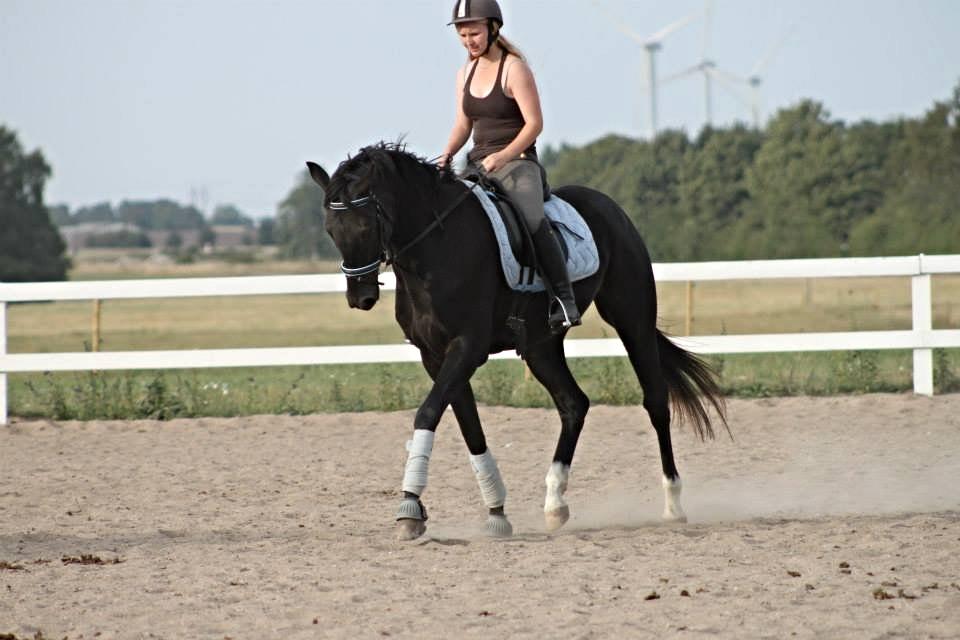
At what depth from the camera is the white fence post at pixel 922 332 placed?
1233 centimetres

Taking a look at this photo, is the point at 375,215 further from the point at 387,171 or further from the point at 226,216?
the point at 226,216

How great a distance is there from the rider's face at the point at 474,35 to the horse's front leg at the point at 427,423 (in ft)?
5.35

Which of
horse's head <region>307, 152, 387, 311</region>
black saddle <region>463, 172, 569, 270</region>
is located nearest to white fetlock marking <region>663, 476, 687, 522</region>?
black saddle <region>463, 172, 569, 270</region>

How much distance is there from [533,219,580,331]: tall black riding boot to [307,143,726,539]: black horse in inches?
7.6

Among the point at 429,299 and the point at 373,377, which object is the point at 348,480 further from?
the point at 373,377

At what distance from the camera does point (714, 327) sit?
95.6ft

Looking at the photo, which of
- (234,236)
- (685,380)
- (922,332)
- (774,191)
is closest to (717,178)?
(774,191)

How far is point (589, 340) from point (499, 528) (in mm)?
5453

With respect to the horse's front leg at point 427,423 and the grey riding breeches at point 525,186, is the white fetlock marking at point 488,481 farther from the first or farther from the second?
the grey riding breeches at point 525,186

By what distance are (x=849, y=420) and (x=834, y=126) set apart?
55.5m

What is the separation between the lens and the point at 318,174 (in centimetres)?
644

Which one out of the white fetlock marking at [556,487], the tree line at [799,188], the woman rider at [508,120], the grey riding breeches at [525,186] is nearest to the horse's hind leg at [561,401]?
the white fetlock marking at [556,487]

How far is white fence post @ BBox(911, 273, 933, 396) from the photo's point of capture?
12328mm

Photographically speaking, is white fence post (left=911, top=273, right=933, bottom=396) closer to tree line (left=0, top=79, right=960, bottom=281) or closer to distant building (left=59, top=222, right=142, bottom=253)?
tree line (left=0, top=79, right=960, bottom=281)
